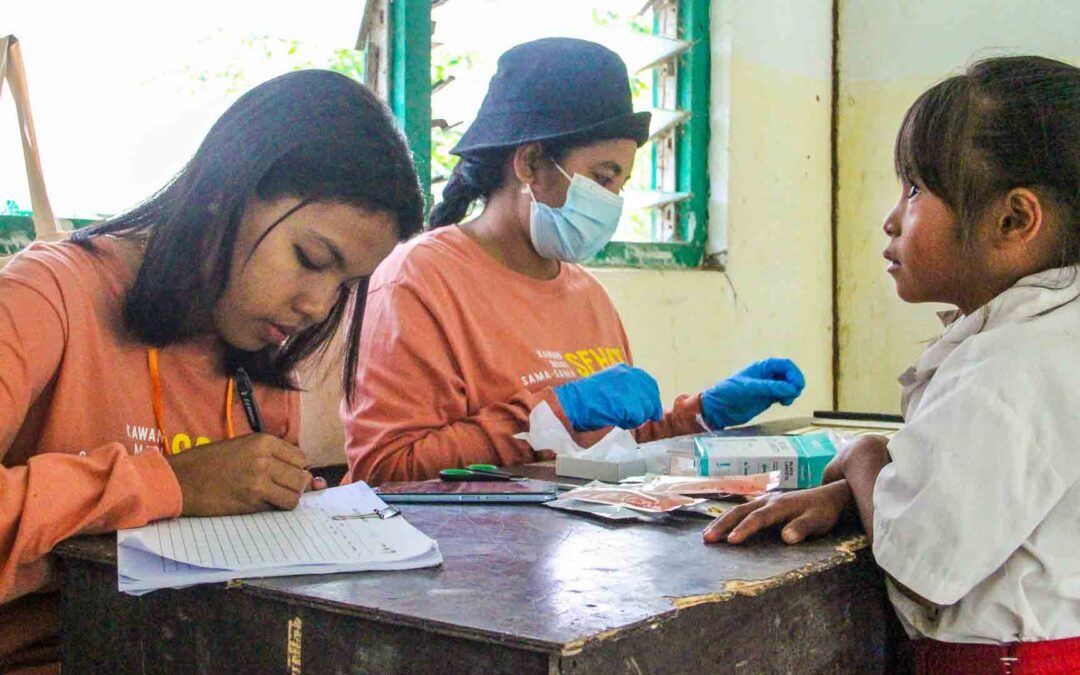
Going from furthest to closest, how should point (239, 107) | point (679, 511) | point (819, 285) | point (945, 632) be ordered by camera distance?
point (819, 285)
point (239, 107)
point (679, 511)
point (945, 632)

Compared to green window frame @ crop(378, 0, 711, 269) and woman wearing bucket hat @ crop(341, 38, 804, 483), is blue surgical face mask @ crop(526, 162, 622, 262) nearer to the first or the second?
woman wearing bucket hat @ crop(341, 38, 804, 483)

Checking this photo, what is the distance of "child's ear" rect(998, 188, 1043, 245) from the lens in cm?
103

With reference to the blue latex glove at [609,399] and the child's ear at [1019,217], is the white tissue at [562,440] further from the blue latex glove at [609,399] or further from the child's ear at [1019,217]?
the child's ear at [1019,217]

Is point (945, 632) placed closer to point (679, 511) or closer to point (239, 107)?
point (679, 511)

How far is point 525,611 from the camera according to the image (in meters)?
0.67

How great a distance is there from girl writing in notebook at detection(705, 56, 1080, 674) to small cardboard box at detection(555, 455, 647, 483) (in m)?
0.26

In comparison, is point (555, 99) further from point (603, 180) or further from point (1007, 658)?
point (1007, 658)

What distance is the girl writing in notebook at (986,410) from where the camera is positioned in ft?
2.85

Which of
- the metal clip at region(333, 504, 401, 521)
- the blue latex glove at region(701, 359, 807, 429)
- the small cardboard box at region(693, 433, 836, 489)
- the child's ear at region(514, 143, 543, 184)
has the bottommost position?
the blue latex glove at region(701, 359, 807, 429)

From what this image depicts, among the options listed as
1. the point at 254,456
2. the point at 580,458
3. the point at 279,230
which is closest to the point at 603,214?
the point at 580,458

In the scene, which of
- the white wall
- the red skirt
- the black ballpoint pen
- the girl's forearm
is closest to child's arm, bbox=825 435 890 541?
the girl's forearm

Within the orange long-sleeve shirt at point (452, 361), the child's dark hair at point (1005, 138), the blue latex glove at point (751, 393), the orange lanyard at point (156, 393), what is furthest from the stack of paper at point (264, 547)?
the blue latex glove at point (751, 393)

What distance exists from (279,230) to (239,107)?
15cm

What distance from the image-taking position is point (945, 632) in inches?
36.3
